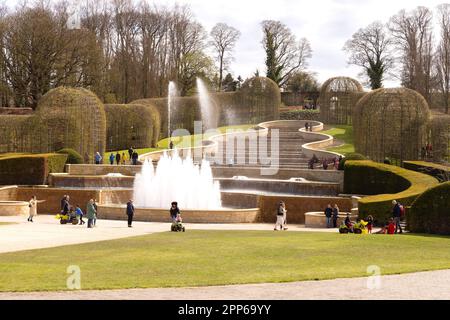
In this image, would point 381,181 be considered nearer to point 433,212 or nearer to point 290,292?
point 433,212

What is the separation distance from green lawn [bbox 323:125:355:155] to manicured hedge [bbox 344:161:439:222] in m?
16.8

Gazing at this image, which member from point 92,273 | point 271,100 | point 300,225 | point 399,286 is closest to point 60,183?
point 300,225

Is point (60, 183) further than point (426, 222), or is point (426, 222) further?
point (60, 183)

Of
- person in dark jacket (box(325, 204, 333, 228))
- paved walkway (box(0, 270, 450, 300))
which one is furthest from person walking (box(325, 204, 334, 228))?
paved walkway (box(0, 270, 450, 300))

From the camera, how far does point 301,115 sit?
7894 cm

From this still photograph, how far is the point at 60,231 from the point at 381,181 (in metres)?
16.1

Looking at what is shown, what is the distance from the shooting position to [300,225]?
99.3ft

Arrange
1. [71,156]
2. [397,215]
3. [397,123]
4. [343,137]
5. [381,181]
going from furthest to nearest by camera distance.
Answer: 1. [343,137]
2. [71,156]
3. [397,123]
4. [381,181]
5. [397,215]

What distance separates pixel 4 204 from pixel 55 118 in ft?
51.2

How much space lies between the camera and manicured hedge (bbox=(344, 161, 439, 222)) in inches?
1148

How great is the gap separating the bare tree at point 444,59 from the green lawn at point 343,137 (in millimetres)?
9341

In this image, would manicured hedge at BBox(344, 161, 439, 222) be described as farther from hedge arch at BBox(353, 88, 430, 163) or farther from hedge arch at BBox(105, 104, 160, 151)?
hedge arch at BBox(105, 104, 160, 151)

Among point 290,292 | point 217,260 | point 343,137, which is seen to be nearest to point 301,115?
point 343,137
